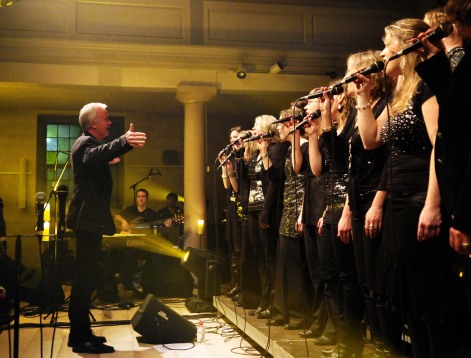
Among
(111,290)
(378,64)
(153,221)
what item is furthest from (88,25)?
(378,64)

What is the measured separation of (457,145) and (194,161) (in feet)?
22.5

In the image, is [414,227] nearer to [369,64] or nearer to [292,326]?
[369,64]

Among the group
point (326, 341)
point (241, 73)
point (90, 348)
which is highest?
point (241, 73)

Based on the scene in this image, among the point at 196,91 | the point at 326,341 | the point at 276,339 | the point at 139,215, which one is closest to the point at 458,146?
the point at 326,341

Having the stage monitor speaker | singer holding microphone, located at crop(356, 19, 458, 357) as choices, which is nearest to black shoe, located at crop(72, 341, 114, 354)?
the stage monitor speaker

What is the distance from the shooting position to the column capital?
8086 millimetres

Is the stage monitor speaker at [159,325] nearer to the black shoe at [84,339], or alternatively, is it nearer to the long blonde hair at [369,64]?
the black shoe at [84,339]

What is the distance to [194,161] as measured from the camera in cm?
837

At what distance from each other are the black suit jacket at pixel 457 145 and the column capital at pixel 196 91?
21.7ft

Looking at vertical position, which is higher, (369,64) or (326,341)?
(369,64)

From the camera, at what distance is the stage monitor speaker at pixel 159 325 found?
4.36 metres

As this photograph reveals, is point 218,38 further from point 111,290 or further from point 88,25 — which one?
point 111,290

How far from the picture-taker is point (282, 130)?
438cm

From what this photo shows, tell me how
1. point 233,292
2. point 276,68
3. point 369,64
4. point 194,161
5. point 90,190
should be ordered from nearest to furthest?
point 369,64 < point 90,190 < point 233,292 < point 276,68 < point 194,161
